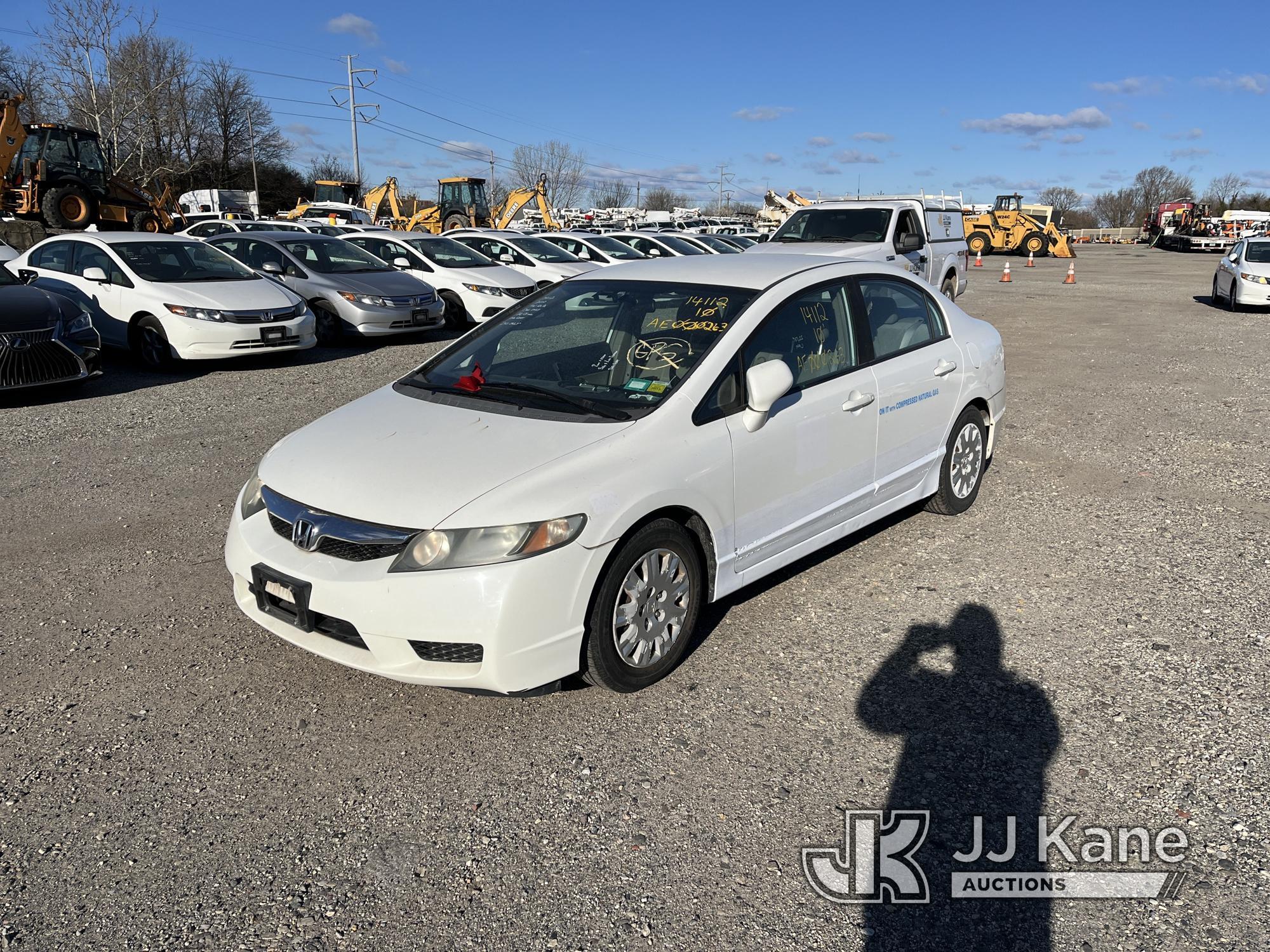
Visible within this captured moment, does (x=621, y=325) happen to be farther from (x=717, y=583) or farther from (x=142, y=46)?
(x=142, y=46)

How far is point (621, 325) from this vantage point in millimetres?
4418

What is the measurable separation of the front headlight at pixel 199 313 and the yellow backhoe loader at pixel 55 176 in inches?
631

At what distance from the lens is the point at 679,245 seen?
2038 cm

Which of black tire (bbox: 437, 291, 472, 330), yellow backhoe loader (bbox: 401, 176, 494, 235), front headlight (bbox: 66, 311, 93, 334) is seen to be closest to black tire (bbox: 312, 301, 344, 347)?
black tire (bbox: 437, 291, 472, 330)

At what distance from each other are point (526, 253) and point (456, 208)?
20897 mm

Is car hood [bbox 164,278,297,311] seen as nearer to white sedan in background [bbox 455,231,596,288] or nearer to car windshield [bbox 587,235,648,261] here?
white sedan in background [bbox 455,231,596,288]

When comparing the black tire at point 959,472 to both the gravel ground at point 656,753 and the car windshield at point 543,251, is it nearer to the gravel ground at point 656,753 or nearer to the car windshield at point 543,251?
the gravel ground at point 656,753

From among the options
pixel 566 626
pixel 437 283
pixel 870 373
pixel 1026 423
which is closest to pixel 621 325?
pixel 870 373

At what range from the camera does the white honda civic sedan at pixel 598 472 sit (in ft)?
10.5

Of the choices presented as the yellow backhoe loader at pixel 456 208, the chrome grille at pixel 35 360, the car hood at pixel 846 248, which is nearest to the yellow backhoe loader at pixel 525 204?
the yellow backhoe loader at pixel 456 208

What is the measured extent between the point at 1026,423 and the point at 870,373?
14.3 feet

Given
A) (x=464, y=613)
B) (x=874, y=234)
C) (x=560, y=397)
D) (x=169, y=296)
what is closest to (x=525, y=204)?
(x=874, y=234)

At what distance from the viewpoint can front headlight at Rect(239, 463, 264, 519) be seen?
149 inches

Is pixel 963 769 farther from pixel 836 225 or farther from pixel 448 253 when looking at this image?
pixel 448 253
